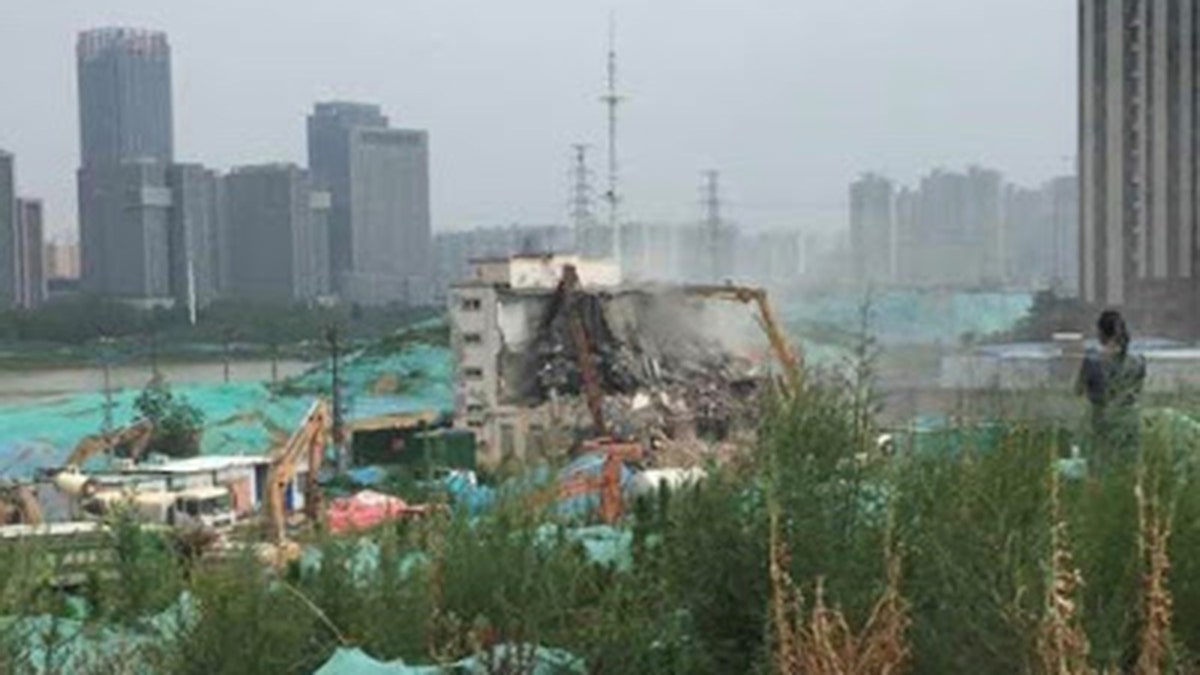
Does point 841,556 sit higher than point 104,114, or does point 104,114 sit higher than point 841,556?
point 104,114

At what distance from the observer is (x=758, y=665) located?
3.03m

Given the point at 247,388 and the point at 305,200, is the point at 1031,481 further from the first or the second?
the point at 305,200

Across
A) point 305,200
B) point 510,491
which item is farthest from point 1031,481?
point 305,200

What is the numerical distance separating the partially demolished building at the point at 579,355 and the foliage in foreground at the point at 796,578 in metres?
13.6

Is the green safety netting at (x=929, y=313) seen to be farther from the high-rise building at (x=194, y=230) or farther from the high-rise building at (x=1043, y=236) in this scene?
the high-rise building at (x=194, y=230)

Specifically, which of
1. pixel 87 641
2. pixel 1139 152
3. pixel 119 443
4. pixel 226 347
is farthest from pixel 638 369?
pixel 226 347

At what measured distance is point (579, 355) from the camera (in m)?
18.6

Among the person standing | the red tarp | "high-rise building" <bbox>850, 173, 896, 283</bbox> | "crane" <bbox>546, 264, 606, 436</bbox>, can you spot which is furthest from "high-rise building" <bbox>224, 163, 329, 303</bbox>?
the person standing

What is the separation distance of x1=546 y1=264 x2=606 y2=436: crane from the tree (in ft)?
16.6

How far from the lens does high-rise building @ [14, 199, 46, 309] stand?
4206cm

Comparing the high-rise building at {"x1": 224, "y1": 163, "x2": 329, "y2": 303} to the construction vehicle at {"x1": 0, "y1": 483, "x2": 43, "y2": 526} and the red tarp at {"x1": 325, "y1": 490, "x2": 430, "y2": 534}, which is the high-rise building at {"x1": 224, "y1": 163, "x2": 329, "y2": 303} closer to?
the construction vehicle at {"x1": 0, "y1": 483, "x2": 43, "y2": 526}

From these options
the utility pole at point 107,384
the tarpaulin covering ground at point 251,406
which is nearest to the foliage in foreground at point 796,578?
the utility pole at point 107,384

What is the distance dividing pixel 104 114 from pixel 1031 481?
55949 mm

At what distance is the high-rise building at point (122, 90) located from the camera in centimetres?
5406
